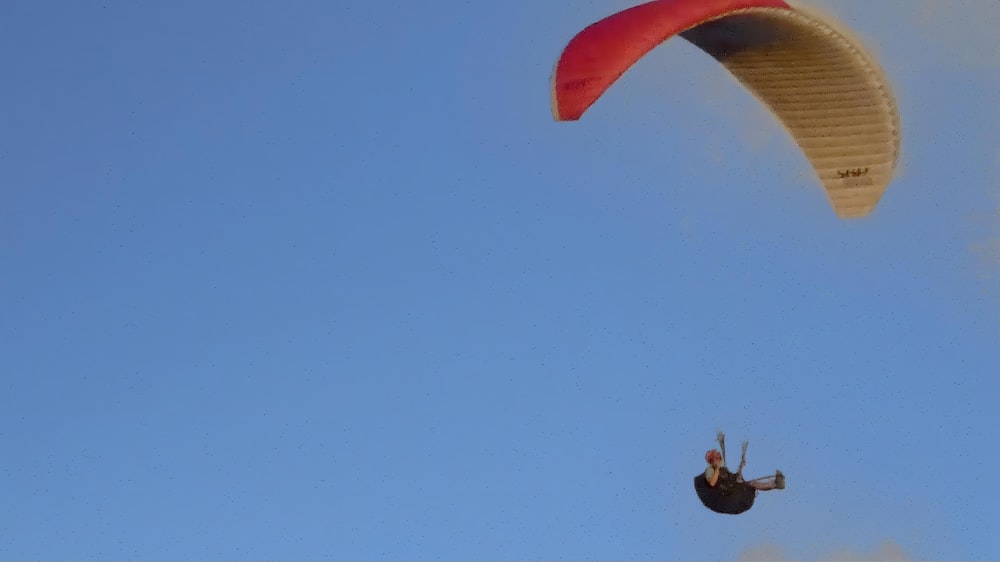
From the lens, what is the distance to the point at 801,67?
1118 inches

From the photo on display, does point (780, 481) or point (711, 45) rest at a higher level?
point (711, 45)

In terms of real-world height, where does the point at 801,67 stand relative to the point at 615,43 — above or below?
above

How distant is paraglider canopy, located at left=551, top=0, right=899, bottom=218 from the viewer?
25719 millimetres

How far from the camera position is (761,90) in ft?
95.7

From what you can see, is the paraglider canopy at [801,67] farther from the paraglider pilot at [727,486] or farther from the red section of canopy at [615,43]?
the paraglider pilot at [727,486]

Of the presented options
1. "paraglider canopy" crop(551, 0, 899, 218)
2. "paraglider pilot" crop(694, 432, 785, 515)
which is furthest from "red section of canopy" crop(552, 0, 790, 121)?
"paraglider pilot" crop(694, 432, 785, 515)

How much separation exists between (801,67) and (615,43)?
410 centimetres

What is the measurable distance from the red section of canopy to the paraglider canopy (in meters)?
0.01

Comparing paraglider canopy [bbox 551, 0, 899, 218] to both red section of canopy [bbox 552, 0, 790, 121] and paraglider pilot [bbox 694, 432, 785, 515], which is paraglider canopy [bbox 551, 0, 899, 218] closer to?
red section of canopy [bbox 552, 0, 790, 121]

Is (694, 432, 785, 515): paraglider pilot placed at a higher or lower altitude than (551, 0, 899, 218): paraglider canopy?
lower

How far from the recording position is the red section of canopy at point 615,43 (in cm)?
2456

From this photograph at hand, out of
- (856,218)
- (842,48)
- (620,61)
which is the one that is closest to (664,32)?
(620,61)

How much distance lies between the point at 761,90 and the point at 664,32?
155 inches

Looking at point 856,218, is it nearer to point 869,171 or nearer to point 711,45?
point 869,171
